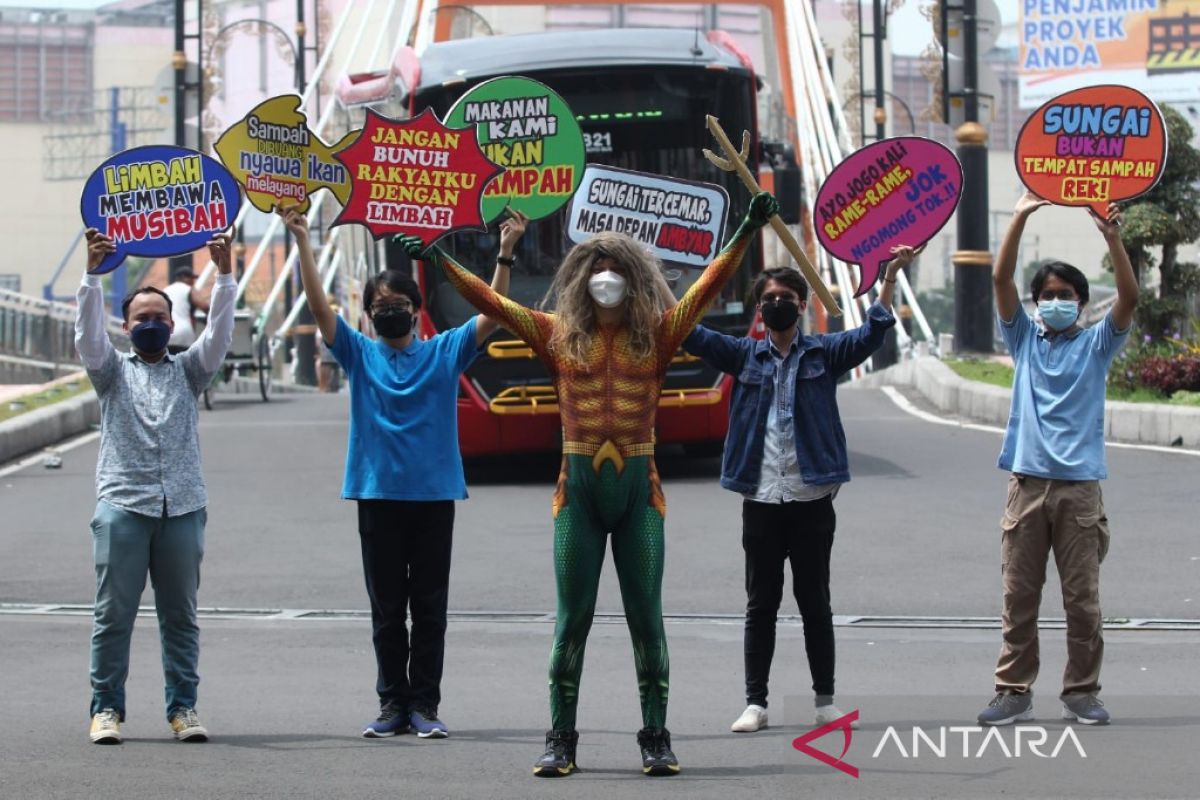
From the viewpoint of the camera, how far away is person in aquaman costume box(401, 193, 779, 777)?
22.1ft

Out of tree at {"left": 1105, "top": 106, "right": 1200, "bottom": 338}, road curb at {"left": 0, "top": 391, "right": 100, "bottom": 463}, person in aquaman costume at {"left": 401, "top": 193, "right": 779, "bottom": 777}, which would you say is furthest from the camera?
tree at {"left": 1105, "top": 106, "right": 1200, "bottom": 338}

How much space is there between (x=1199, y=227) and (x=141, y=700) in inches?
619

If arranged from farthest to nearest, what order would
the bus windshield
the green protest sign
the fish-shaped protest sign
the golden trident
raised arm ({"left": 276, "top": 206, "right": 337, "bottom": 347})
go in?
the bus windshield < the green protest sign < the fish-shaped protest sign < the golden trident < raised arm ({"left": 276, "top": 206, "right": 337, "bottom": 347})

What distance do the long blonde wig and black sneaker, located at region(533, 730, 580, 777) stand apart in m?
1.16

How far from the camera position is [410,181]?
8172 mm

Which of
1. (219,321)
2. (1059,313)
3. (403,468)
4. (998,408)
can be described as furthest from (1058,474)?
(998,408)

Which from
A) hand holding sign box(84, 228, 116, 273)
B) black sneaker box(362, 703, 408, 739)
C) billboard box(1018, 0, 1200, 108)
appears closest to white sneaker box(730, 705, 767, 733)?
black sneaker box(362, 703, 408, 739)

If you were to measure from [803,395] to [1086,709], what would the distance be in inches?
55.7

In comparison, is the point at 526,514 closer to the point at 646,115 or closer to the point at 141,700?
the point at 646,115

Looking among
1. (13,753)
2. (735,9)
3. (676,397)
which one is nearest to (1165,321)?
(676,397)

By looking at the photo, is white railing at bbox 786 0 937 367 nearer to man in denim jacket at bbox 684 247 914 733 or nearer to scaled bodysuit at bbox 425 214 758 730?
man in denim jacket at bbox 684 247 914 733

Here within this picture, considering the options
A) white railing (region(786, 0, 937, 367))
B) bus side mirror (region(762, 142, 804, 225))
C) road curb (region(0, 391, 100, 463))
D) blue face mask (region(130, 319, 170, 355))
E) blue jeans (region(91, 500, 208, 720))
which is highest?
white railing (region(786, 0, 937, 367))

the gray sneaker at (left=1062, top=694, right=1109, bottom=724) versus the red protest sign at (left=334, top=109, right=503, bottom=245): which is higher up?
the red protest sign at (left=334, top=109, right=503, bottom=245)

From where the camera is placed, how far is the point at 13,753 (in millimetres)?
6906
